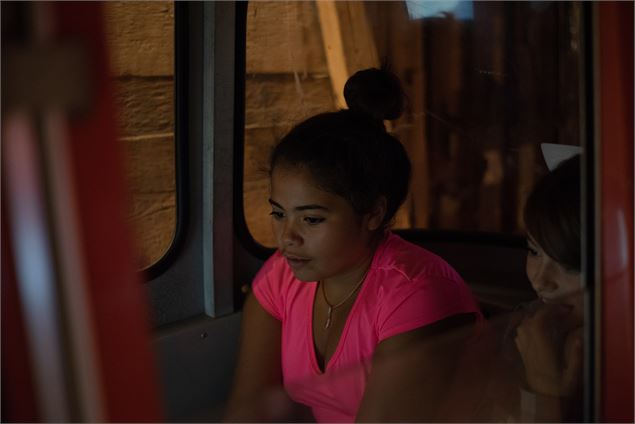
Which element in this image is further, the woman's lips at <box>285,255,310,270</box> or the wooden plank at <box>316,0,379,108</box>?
the wooden plank at <box>316,0,379,108</box>

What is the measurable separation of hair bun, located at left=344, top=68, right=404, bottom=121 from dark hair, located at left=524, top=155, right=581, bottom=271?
0.52 metres

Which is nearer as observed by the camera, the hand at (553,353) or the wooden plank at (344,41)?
the hand at (553,353)

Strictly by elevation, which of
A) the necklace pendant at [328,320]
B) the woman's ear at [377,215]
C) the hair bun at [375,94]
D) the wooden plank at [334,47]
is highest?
the wooden plank at [334,47]

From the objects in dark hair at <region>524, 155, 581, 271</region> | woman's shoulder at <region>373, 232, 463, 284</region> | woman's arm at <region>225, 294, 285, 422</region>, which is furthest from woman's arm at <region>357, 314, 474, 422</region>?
woman's arm at <region>225, 294, 285, 422</region>

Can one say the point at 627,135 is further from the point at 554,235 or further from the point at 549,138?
→ the point at 549,138

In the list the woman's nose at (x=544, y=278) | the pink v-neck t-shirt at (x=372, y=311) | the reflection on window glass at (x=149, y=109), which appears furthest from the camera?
the reflection on window glass at (x=149, y=109)

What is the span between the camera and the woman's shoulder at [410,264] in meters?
1.90

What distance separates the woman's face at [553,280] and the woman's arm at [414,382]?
0.18 meters

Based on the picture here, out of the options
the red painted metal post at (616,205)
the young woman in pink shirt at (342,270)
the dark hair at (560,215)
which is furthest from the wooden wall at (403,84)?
the red painted metal post at (616,205)

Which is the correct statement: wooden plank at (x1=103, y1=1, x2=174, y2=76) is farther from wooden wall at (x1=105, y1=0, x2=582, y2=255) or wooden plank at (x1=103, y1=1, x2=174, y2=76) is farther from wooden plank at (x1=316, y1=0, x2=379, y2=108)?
wooden plank at (x1=316, y1=0, x2=379, y2=108)

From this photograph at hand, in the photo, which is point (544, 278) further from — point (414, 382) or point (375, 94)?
point (375, 94)

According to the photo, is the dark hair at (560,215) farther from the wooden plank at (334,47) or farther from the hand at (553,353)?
the wooden plank at (334,47)

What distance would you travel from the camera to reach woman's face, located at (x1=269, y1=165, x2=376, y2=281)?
1942 mm

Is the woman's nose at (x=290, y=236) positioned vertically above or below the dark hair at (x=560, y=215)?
below
